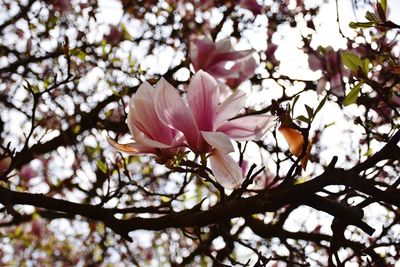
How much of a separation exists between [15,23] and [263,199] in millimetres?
3268

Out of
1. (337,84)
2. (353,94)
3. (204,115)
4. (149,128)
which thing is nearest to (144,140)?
(149,128)

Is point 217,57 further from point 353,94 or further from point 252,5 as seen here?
point 252,5

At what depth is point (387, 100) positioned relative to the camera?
1.44 m

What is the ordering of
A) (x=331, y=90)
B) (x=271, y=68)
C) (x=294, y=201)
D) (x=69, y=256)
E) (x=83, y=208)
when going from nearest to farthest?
(x=294, y=201) → (x=83, y=208) → (x=331, y=90) → (x=271, y=68) → (x=69, y=256)

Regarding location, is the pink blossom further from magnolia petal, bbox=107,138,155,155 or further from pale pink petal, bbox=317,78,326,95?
magnolia petal, bbox=107,138,155,155

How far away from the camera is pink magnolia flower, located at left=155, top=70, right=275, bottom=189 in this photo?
3.34 ft

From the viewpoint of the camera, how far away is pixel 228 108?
1064 millimetres

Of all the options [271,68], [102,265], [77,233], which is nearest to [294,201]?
[271,68]

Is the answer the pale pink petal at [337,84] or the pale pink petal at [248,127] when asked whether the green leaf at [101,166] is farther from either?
the pale pink petal at [337,84]

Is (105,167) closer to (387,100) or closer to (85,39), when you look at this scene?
(387,100)

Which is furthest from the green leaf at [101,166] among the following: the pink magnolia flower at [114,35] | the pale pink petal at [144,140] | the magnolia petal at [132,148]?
the pink magnolia flower at [114,35]

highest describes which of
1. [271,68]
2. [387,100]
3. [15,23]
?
[15,23]

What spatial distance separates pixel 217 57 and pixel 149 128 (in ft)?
2.45

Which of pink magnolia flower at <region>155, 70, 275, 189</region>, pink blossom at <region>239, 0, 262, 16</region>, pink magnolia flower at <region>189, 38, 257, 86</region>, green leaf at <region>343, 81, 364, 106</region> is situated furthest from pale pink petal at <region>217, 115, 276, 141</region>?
pink blossom at <region>239, 0, 262, 16</region>
